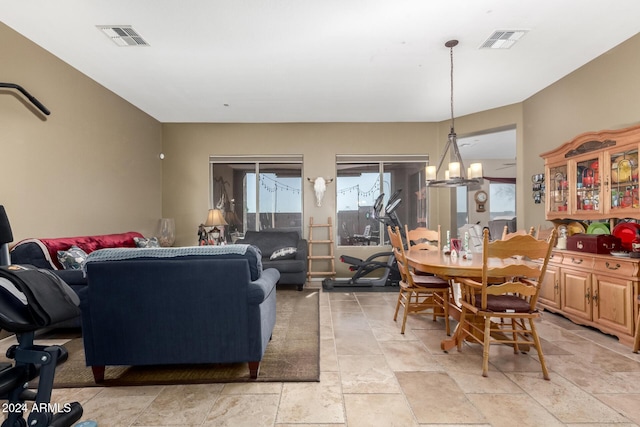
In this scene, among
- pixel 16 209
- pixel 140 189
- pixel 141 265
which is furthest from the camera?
pixel 140 189

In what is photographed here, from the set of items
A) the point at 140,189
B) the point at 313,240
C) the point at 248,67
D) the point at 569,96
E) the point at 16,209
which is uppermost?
the point at 248,67

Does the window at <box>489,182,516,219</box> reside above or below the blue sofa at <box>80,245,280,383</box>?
above

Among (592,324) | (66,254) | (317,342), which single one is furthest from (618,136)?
(66,254)

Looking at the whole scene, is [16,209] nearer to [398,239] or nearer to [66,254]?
[66,254]

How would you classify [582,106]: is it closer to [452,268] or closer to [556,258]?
[556,258]

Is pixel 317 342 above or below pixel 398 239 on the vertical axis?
below

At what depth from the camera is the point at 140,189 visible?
5301 mm

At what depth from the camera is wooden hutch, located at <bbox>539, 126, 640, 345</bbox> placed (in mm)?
2871

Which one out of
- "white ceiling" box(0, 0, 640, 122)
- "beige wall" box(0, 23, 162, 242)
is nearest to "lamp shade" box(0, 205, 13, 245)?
"beige wall" box(0, 23, 162, 242)

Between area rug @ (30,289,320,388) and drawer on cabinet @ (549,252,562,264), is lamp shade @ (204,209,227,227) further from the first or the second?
drawer on cabinet @ (549,252,562,264)

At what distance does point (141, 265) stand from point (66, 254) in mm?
1733

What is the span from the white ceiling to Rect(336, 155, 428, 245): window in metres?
1.32

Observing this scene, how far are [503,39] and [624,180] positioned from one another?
185cm

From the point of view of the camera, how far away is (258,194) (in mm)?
6285
